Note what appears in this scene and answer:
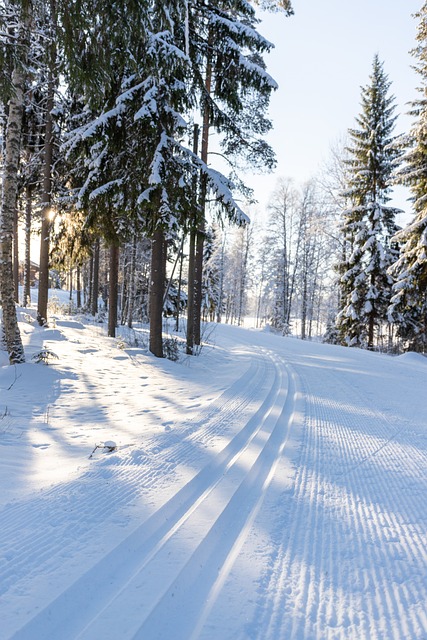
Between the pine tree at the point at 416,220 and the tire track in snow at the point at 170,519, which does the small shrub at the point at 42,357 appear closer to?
the tire track in snow at the point at 170,519

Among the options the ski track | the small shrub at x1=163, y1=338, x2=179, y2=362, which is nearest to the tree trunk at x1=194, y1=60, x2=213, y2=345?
the small shrub at x1=163, y1=338, x2=179, y2=362

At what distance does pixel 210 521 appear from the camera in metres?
2.41

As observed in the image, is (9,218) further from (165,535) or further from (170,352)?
(165,535)

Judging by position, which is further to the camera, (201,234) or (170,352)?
(170,352)

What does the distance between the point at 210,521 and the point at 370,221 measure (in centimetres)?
2049

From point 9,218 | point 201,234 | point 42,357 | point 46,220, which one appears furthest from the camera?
point 46,220

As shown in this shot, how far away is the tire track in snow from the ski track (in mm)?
397

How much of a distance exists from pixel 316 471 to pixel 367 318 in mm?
17780

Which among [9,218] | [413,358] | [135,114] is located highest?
[135,114]

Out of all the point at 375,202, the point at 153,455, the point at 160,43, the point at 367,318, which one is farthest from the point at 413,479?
the point at 375,202

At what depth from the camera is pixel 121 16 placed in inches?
173

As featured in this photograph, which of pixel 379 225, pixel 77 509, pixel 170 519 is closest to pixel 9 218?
pixel 77 509

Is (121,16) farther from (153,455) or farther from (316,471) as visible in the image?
(316,471)

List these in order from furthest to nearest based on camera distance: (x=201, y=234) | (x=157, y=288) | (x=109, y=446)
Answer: (x=201, y=234) → (x=157, y=288) → (x=109, y=446)
